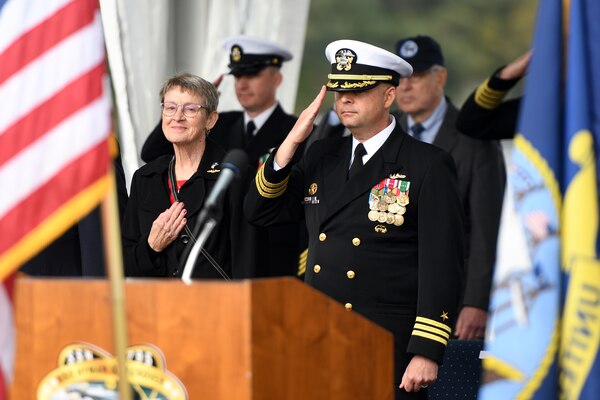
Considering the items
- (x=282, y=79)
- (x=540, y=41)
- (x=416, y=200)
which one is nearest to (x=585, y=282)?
(x=540, y=41)

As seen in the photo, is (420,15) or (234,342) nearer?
(234,342)

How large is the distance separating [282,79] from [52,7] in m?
3.77

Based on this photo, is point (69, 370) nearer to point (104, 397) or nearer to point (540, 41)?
point (104, 397)

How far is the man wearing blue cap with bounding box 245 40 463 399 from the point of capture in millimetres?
5059

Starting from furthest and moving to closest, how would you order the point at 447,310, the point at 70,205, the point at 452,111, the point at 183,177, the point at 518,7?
the point at 518,7
the point at 452,111
the point at 183,177
the point at 447,310
the point at 70,205

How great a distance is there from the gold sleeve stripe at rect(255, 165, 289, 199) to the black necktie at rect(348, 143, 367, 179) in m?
0.27

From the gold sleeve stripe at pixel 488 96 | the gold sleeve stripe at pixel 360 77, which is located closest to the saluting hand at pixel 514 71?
the gold sleeve stripe at pixel 488 96

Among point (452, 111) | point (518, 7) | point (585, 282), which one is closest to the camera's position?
point (585, 282)

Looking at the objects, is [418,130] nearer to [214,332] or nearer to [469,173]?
[469,173]

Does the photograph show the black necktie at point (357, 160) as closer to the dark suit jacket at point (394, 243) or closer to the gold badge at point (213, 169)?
the dark suit jacket at point (394, 243)

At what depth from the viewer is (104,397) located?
4051 mm

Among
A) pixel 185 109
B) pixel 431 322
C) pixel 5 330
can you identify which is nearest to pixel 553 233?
pixel 431 322

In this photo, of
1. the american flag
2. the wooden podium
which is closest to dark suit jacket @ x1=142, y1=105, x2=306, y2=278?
the wooden podium

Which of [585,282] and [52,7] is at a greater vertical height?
[52,7]
